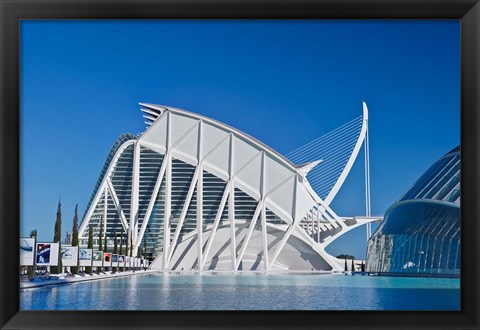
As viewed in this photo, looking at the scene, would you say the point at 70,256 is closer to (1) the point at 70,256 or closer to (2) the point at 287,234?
(1) the point at 70,256

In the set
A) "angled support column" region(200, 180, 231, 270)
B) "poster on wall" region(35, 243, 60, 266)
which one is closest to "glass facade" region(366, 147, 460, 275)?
"poster on wall" region(35, 243, 60, 266)

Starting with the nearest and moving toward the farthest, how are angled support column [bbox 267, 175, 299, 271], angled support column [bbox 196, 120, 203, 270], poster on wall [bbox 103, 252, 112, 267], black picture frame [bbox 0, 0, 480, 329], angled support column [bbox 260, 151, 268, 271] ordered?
black picture frame [bbox 0, 0, 480, 329], poster on wall [bbox 103, 252, 112, 267], angled support column [bbox 196, 120, 203, 270], angled support column [bbox 260, 151, 268, 271], angled support column [bbox 267, 175, 299, 271]

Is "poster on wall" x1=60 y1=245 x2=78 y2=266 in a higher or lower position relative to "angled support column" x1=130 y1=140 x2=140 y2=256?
lower

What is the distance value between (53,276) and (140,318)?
18649mm

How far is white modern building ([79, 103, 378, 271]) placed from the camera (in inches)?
2153

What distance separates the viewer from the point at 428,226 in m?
34.6

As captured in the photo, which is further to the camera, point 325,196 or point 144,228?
point 325,196

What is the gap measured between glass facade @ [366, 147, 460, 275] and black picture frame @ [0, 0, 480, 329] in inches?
928

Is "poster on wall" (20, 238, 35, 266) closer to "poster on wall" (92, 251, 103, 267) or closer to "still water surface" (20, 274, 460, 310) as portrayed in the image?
"still water surface" (20, 274, 460, 310)
